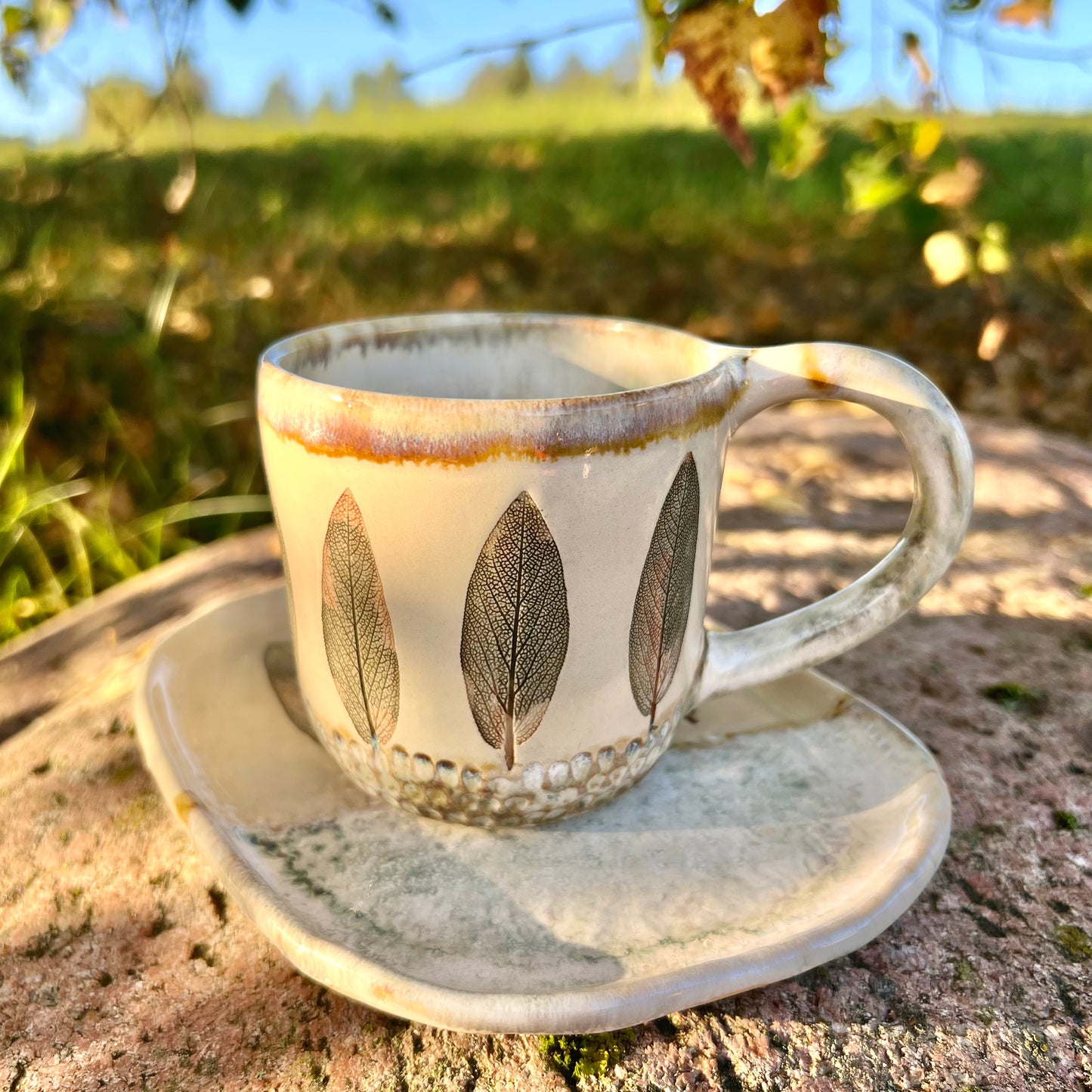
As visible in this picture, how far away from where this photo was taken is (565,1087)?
648 millimetres

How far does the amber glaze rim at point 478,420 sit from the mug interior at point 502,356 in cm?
15

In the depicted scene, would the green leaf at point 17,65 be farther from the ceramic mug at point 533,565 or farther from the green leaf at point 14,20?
the ceramic mug at point 533,565

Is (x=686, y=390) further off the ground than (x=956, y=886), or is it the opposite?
(x=686, y=390)

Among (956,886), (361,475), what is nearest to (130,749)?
(361,475)

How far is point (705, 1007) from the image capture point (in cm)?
71

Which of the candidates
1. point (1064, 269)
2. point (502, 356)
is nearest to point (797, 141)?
point (502, 356)

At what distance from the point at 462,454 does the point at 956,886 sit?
1.89 feet

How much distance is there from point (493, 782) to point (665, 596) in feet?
0.69

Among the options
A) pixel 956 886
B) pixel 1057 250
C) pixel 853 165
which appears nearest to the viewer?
pixel 956 886

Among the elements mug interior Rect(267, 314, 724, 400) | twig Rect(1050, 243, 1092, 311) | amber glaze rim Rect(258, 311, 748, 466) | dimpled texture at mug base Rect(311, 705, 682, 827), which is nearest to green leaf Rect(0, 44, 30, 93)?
mug interior Rect(267, 314, 724, 400)

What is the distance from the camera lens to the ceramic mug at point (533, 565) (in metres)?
0.67

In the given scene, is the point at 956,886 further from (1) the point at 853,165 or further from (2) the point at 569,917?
(1) the point at 853,165

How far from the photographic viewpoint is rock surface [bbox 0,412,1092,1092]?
66 centimetres

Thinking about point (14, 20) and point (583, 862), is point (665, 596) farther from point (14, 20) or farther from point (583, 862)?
point (14, 20)
